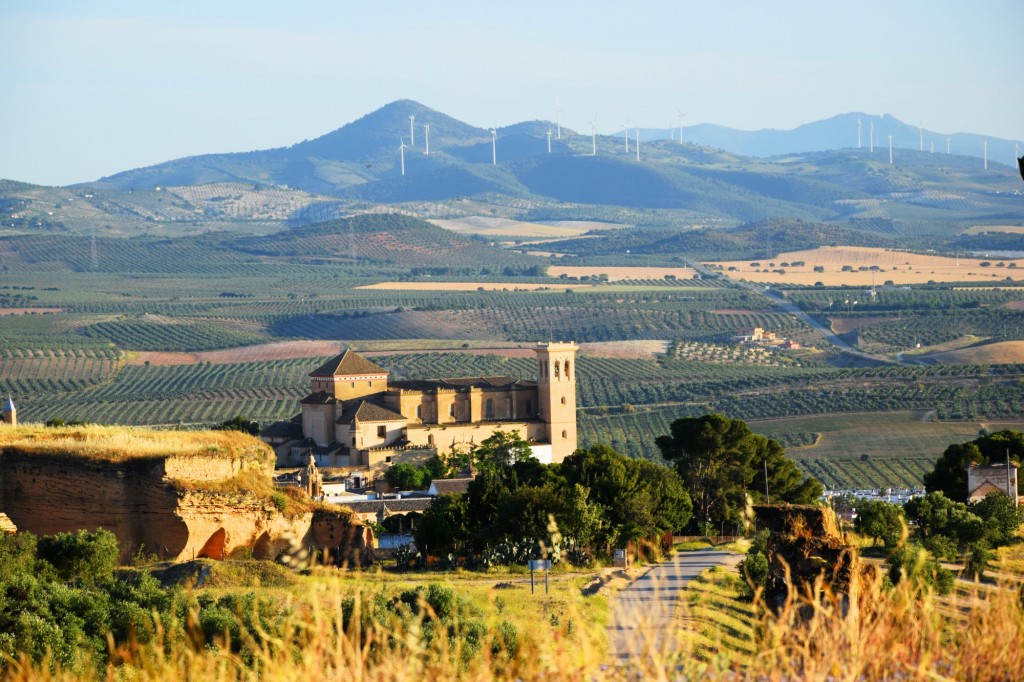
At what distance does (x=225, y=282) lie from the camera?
179500mm

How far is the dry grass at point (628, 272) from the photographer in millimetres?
185500

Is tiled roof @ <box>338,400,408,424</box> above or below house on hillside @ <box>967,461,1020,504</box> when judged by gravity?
below

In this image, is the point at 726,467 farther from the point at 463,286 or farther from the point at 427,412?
the point at 463,286

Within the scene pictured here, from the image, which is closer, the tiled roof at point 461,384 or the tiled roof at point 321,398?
the tiled roof at point 321,398

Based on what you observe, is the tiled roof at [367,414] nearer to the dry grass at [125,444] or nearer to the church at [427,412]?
the church at [427,412]

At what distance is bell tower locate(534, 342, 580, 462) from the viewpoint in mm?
60594

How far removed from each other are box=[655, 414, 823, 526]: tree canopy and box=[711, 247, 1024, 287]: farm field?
124 m

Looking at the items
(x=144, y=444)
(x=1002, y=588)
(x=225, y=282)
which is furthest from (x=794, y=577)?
(x=225, y=282)

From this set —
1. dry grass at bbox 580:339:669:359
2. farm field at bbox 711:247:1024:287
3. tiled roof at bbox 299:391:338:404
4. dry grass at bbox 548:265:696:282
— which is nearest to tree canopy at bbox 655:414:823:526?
tiled roof at bbox 299:391:338:404

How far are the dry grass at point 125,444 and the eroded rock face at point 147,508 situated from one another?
151mm


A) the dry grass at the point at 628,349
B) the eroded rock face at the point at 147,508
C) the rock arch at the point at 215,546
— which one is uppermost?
the eroded rock face at the point at 147,508

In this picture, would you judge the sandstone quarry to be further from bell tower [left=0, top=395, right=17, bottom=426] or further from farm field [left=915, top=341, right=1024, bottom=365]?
farm field [left=915, top=341, right=1024, bottom=365]

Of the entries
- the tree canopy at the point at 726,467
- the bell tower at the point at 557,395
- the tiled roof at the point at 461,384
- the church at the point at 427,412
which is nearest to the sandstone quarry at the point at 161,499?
the tree canopy at the point at 726,467

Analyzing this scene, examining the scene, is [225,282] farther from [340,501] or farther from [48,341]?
[340,501]
